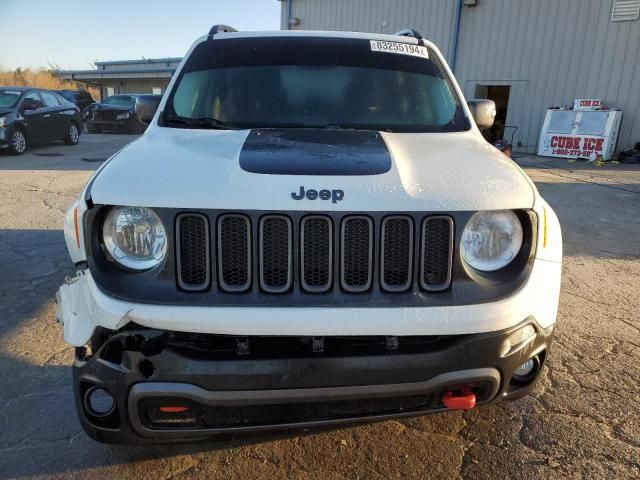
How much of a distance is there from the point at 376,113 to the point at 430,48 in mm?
914

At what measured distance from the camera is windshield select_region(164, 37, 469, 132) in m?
2.95

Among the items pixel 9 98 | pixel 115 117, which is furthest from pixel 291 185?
pixel 115 117

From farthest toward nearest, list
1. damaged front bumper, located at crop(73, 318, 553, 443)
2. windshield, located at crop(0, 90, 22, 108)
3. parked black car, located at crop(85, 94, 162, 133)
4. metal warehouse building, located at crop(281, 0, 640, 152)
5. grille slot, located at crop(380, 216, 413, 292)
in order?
parked black car, located at crop(85, 94, 162, 133)
metal warehouse building, located at crop(281, 0, 640, 152)
windshield, located at crop(0, 90, 22, 108)
grille slot, located at crop(380, 216, 413, 292)
damaged front bumper, located at crop(73, 318, 553, 443)

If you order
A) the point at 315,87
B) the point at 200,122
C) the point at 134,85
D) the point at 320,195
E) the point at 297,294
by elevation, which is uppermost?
the point at 315,87

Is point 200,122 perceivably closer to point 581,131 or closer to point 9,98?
point 9,98

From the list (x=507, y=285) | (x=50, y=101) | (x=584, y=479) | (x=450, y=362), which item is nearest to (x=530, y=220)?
(x=507, y=285)

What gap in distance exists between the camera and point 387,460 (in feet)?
7.42

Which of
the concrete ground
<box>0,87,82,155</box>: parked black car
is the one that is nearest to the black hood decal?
the concrete ground

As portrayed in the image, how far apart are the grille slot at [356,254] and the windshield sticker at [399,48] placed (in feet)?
6.20

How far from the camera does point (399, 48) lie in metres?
3.34

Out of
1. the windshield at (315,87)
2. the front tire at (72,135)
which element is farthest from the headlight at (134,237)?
the front tire at (72,135)

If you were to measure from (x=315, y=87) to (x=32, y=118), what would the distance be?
12.3m

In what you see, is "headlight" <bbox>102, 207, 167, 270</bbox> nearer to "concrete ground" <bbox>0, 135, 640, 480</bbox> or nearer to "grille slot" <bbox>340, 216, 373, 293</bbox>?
"grille slot" <bbox>340, 216, 373, 293</bbox>

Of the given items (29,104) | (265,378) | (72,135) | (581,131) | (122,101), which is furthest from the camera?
(122,101)
